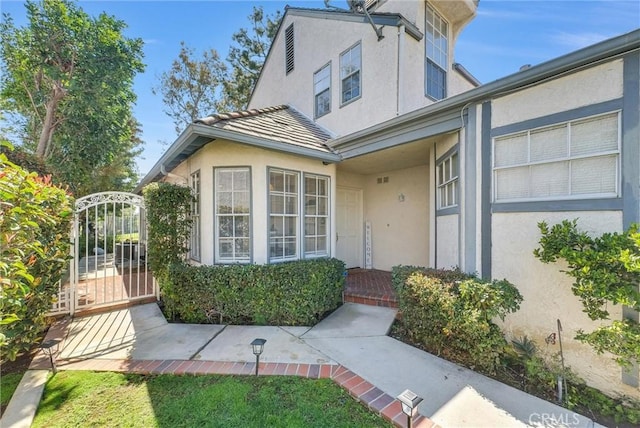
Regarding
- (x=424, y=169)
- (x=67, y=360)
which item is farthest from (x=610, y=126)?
(x=67, y=360)

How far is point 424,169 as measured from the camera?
27.2ft

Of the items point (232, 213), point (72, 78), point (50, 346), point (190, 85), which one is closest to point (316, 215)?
point (232, 213)

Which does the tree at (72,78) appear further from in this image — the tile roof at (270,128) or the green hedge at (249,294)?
the green hedge at (249,294)

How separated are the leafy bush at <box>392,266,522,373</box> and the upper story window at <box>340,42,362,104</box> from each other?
6074mm

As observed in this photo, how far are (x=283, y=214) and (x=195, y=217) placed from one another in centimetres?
229

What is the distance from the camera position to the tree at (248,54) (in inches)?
747

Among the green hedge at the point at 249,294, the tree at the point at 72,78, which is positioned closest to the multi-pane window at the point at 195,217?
the green hedge at the point at 249,294

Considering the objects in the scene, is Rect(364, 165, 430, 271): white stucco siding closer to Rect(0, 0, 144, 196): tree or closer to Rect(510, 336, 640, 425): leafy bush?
Rect(510, 336, 640, 425): leafy bush

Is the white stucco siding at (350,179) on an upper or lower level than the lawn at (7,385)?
upper

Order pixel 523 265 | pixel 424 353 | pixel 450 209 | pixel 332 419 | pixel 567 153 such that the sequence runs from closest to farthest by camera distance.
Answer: pixel 332 419 → pixel 567 153 → pixel 523 265 → pixel 424 353 → pixel 450 209

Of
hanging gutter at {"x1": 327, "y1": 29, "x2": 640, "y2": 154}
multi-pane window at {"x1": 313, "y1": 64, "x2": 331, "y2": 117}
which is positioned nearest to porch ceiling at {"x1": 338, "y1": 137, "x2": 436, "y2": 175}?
hanging gutter at {"x1": 327, "y1": 29, "x2": 640, "y2": 154}

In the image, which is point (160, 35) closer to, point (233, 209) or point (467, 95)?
point (233, 209)

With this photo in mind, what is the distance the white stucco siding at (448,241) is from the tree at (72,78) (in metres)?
13.2

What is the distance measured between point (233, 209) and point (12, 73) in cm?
1283
